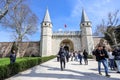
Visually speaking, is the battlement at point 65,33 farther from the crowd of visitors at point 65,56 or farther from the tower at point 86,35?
the crowd of visitors at point 65,56

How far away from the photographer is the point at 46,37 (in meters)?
44.4

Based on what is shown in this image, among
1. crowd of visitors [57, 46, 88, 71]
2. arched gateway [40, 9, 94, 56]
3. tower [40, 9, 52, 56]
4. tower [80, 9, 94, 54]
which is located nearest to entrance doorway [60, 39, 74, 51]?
arched gateway [40, 9, 94, 56]

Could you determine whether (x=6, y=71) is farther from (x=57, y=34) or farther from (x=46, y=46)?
(x=57, y=34)

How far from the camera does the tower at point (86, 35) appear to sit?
44.0 metres

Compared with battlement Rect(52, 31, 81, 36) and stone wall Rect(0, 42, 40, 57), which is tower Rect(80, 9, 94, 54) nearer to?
battlement Rect(52, 31, 81, 36)

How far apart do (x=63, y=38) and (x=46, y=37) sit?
6044 mm

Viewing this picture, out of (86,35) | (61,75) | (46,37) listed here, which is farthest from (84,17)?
(61,75)

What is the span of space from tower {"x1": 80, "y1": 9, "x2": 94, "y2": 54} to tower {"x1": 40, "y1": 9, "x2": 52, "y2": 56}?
382 inches

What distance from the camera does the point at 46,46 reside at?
43.4 meters

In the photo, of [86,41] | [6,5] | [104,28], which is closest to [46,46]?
[86,41]

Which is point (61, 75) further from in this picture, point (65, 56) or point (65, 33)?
point (65, 33)

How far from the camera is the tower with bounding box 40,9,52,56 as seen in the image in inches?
1698

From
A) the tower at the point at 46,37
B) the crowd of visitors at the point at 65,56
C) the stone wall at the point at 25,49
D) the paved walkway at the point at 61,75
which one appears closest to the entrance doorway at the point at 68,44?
the tower at the point at 46,37

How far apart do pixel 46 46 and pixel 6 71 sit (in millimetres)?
35492
